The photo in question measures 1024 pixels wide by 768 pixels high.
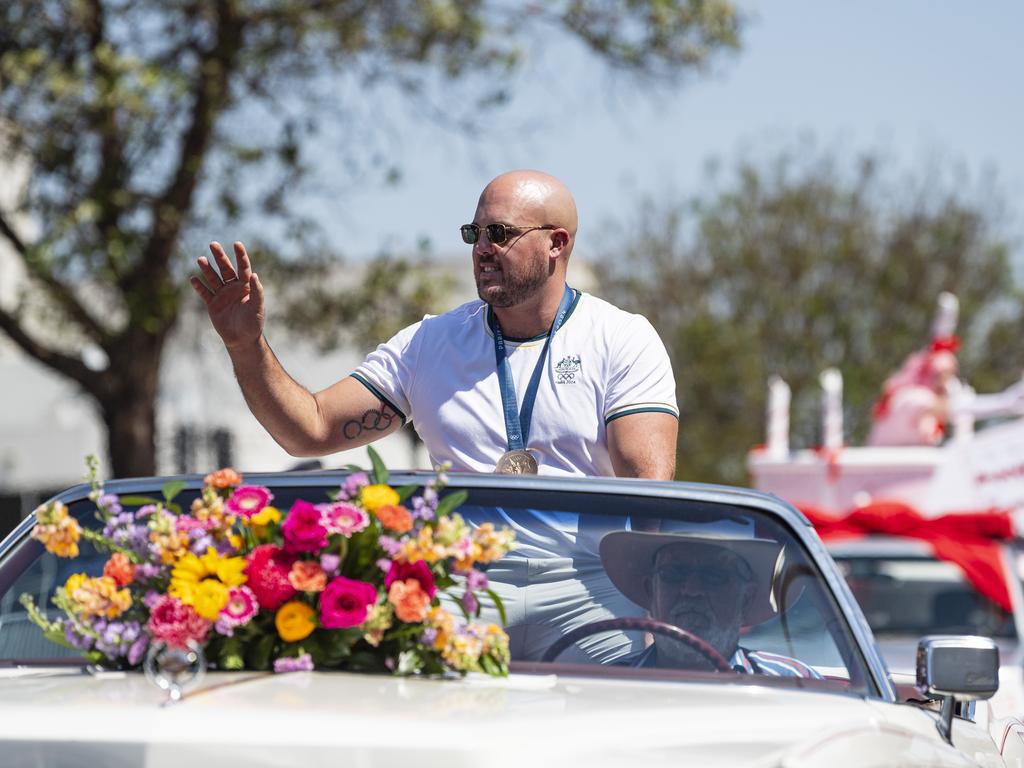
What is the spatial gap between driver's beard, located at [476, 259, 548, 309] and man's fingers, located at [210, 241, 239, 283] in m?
0.65

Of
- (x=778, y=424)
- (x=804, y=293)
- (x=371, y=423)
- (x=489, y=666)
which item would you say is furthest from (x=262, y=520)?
(x=804, y=293)

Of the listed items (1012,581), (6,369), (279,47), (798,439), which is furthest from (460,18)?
(6,369)

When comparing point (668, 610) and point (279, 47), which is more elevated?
point (279, 47)

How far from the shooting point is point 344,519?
3.29 meters

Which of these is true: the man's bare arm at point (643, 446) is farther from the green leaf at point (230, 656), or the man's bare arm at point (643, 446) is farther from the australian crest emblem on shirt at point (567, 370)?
the green leaf at point (230, 656)

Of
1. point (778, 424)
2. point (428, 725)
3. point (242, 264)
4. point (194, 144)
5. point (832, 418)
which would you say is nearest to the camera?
point (428, 725)

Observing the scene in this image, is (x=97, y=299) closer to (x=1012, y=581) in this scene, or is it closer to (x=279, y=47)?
(x=279, y=47)

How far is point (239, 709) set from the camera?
276 centimetres

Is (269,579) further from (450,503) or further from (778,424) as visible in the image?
(778,424)

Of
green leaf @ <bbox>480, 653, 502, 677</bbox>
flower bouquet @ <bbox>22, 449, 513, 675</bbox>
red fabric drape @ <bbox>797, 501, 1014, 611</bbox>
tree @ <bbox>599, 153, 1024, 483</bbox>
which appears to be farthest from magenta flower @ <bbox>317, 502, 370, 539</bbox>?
tree @ <bbox>599, 153, 1024, 483</bbox>

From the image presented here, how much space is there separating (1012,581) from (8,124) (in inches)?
361

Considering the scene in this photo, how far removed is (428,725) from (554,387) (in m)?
2.02

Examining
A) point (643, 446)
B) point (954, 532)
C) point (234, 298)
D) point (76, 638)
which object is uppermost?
point (234, 298)

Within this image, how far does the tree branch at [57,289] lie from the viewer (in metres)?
Result: 14.9
